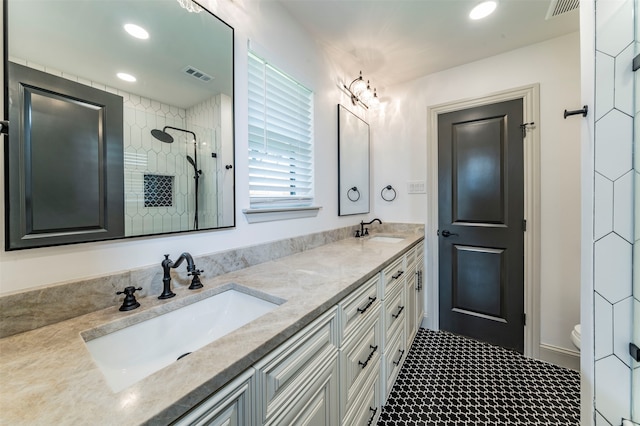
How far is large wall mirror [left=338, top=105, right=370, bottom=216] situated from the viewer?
2156mm

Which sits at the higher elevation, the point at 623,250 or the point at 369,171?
the point at 369,171

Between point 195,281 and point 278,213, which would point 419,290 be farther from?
point 195,281

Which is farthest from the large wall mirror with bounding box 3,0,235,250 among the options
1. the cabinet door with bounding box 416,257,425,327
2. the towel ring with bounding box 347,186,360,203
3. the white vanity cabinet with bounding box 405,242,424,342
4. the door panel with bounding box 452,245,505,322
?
the door panel with bounding box 452,245,505,322

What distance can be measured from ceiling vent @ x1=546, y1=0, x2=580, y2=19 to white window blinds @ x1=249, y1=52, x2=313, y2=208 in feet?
5.27

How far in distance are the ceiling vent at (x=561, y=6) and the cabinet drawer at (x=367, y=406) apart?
2445 millimetres

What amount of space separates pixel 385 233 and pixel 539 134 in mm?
1481

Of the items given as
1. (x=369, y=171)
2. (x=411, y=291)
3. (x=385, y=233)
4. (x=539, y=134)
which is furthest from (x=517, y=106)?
(x=411, y=291)

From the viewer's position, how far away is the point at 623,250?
2.66 feet

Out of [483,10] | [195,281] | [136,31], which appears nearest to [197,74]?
[136,31]

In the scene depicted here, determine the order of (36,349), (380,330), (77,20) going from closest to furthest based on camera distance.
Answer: (36,349) → (77,20) → (380,330)

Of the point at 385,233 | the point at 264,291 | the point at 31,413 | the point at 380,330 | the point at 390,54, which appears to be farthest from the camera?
the point at 385,233

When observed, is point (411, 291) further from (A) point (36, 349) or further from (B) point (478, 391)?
(A) point (36, 349)

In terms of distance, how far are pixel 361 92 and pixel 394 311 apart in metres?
1.98

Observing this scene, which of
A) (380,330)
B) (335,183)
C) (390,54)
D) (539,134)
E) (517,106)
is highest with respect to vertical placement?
(390,54)
